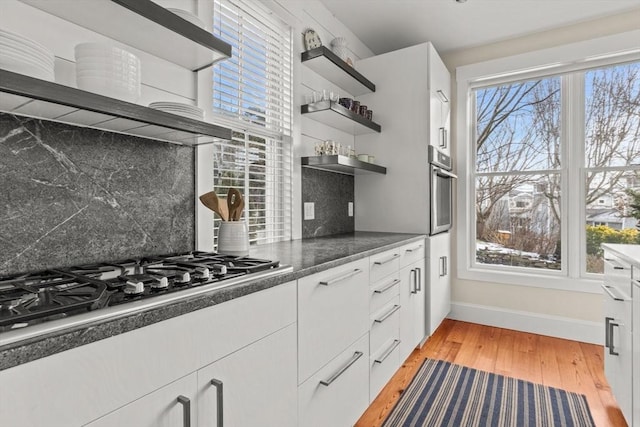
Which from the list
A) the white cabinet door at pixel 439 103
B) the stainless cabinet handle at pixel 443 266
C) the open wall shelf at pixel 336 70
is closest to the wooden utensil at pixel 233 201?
the open wall shelf at pixel 336 70

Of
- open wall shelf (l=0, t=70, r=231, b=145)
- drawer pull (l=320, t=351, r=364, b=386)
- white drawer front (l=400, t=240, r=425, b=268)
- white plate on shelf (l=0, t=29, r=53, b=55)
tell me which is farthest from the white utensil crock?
white drawer front (l=400, t=240, r=425, b=268)

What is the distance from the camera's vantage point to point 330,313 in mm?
1408

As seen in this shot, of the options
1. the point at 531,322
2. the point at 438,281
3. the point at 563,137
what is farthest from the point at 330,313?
the point at 563,137

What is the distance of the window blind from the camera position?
1.78 metres

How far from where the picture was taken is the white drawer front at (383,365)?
179cm

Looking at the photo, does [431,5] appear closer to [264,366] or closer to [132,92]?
[132,92]

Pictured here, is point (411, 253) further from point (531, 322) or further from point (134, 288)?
point (134, 288)

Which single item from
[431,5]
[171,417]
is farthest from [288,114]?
[171,417]

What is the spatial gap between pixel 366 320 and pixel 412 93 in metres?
1.91

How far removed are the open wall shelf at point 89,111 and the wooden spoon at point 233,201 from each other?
27cm

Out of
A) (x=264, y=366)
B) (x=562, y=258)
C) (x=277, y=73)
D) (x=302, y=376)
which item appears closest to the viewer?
(x=264, y=366)

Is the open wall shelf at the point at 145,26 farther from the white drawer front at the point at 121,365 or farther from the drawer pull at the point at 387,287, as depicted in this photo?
the drawer pull at the point at 387,287

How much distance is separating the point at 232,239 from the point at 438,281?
1.99 m

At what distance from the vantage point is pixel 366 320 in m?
1.71
